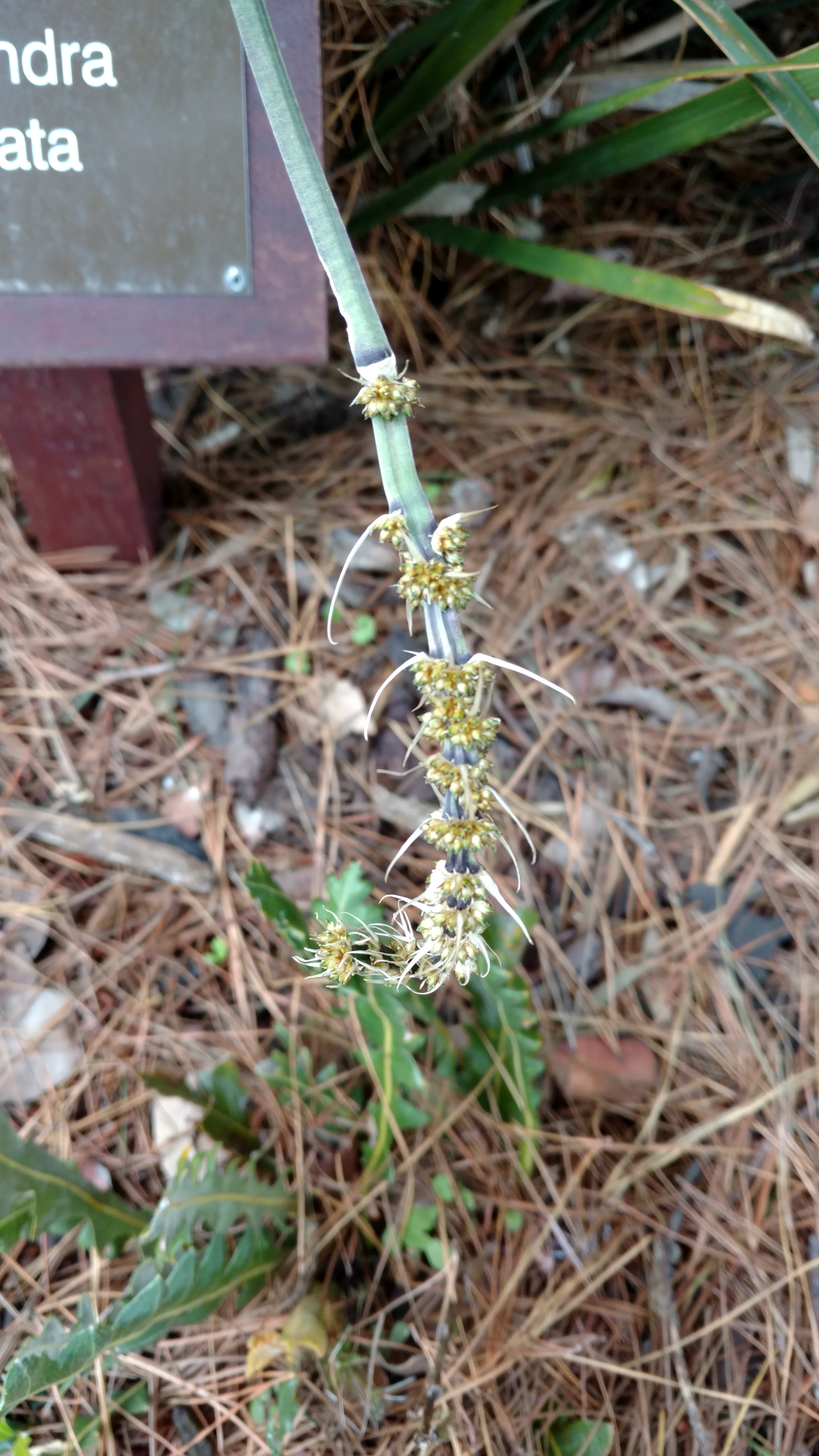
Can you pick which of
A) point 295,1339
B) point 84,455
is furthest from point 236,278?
point 295,1339

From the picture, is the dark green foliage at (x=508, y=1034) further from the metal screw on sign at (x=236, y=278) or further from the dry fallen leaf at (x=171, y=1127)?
the metal screw on sign at (x=236, y=278)

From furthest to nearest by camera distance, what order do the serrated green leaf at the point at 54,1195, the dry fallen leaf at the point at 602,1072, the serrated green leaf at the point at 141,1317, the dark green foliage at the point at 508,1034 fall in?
the dry fallen leaf at the point at 602,1072
the dark green foliage at the point at 508,1034
the serrated green leaf at the point at 54,1195
the serrated green leaf at the point at 141,1317

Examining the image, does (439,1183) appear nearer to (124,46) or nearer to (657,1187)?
(657,1187)

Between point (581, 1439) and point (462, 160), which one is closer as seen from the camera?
point (581, 1439)

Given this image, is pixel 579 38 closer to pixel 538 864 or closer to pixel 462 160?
pixel 462 160

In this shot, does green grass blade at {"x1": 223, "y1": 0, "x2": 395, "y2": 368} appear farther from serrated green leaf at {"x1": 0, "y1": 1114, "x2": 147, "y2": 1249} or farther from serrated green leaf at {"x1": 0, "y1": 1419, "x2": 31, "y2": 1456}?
serrated green leaf at {"x1": 0, "y1": 1419, "x2": 31, "y2": 1456}

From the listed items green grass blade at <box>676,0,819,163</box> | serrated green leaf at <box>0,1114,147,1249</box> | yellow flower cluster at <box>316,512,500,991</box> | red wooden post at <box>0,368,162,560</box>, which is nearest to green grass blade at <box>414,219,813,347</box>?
green grass blade at <box>676,0,819,163</box>

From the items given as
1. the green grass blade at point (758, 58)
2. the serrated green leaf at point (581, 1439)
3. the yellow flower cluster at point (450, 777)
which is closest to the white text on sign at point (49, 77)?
the green grass blade at point (758, 58)

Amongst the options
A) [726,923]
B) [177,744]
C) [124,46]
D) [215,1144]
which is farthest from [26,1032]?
[124,46]
